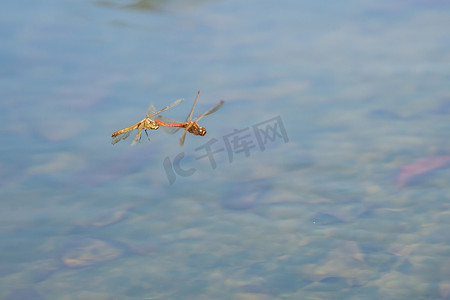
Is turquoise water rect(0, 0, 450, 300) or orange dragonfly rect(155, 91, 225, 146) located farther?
orange dragonfly rect(155, 91, 225, 146)

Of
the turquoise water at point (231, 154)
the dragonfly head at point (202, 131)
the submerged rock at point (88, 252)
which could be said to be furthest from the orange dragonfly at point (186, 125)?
the submerged rock at point (88, 252)

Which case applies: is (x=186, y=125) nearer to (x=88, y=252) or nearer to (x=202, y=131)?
(x=202, y=131)

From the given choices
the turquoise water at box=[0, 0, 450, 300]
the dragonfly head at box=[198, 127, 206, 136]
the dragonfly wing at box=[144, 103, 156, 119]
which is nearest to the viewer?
the turquoise water at box=[0, 0, 450, 300]

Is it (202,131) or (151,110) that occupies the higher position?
(151,110)

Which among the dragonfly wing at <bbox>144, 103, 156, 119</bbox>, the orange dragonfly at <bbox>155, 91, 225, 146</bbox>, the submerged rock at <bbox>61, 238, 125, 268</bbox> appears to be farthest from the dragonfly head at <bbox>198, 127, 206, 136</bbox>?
the submerged rock at <bbox>61, 238, 125, 268</bbox>

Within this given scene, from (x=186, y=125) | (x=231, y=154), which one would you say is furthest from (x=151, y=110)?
(x=231, y=154)

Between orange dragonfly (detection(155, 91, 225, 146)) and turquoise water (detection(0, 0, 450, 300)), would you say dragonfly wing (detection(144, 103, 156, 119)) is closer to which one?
orange dragonfly (detection(155, 91, 225, 146))

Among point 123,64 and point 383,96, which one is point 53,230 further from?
point 383,96

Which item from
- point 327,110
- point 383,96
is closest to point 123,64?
point 327,110
